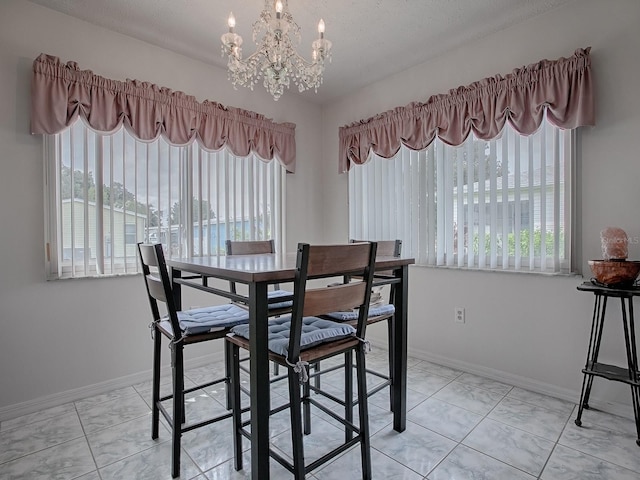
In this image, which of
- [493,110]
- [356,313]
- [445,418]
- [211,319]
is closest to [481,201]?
[493,110]

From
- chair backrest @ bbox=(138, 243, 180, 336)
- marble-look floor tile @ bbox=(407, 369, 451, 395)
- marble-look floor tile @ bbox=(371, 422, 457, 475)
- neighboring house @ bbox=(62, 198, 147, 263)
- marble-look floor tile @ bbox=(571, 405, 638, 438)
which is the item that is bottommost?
marble-look floor tile @ bbox=(371, 422, 457, 475)

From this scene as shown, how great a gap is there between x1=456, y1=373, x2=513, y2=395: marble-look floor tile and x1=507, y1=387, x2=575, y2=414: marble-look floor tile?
48mm

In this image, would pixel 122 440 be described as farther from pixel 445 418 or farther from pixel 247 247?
pixel 445 418

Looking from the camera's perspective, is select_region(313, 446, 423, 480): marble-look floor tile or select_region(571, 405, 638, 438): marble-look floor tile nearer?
select_region(313, 446, 423, 480): marble-look floor tile

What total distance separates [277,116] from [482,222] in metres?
2.09

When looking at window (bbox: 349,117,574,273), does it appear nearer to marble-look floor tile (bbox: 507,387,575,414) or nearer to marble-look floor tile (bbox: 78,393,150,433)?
marble-look floor tile (bbox: 507,387,575,414)

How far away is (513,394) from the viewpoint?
7.58 ft

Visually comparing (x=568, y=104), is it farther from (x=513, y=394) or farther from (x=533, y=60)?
(x=513, y=394)

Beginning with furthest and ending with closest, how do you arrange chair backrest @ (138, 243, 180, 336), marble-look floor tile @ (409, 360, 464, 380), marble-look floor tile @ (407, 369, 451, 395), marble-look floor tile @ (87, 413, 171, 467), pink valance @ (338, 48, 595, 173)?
1. marble-look floor tile @ (409, 360, 464, 380)
2. marble-look floor tile @ (407, 369, 451, 395)
3. pink valance @ (338, 48, 595, 173)
4. marble-look floor tile @ (87, 413, 171, 467)
5. chair backrest @ (138, 243, 180, 336)

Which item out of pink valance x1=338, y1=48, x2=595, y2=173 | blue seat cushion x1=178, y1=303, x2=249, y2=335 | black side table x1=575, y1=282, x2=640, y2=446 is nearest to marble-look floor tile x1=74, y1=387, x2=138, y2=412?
blue seat cushion x1=178, y1=303, x2=249, y2=335

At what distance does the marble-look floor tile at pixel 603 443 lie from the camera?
5.35ft

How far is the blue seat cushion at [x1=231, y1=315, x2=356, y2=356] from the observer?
1.35 meters

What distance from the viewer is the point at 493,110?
2449mm

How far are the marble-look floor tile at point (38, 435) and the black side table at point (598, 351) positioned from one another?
277cm
